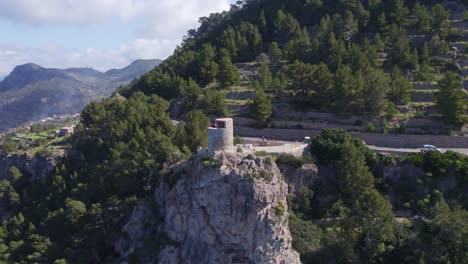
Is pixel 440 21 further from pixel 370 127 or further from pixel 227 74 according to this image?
pixel 227 74

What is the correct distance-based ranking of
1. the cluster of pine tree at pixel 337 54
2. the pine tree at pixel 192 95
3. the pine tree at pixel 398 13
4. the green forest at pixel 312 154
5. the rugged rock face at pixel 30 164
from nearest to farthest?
the green forest at pixel 312 154
the cluster of pine tree at pixel 337 54
the rugged rock face at pixel 30 164
the pine tree at pixel 192 95
the pine tree at pixel 398 13

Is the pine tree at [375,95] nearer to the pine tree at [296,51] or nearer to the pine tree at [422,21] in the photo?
the pine tree at [296,51]

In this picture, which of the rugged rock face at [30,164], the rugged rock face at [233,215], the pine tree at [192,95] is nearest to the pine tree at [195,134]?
the rugged rock face at [233,215]

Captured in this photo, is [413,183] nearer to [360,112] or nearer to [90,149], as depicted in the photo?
[360,112]

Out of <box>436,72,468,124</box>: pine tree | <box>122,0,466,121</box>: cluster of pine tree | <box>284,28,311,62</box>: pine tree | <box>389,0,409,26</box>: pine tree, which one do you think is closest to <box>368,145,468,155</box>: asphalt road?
<box>436,72,468,124</box>: pine tree

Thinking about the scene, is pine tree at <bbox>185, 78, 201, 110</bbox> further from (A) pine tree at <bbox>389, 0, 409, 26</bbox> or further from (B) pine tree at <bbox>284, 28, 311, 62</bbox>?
(A) pine tree at <bbox>389, 0, 409, 26</bbox>

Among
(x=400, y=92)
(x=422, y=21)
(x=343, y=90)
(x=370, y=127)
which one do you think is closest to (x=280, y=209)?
(x=370, y=127)

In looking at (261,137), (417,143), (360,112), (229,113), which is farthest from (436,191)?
(229,113)

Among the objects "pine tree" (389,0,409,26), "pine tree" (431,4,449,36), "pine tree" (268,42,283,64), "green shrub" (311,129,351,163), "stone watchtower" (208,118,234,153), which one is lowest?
"green shrub" (311,129,351,163)
